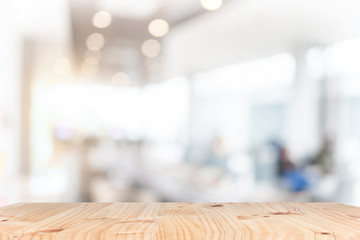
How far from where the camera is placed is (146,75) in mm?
3041

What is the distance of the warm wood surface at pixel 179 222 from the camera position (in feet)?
1.18

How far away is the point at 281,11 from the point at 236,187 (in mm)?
1442

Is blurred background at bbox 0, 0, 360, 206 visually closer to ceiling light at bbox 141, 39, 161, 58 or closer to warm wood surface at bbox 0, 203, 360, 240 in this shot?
ceiling light at bbox 141, 39, 161, 58

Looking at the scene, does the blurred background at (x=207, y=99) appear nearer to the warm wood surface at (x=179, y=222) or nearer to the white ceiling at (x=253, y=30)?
the white ceiling at (x=253, y=30)

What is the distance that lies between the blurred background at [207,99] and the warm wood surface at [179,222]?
2.46 metres

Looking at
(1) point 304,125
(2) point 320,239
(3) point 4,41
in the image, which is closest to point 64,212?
(2) point 320,239

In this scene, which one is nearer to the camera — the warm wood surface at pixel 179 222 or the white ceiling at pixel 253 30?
the warm wood surface at pixel 179 222

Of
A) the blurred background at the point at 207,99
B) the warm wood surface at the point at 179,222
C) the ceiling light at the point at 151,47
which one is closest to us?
the warm wood surface at the point at 179,222

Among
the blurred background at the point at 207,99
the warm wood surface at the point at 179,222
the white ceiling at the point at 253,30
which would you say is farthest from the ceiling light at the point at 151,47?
the warm wood surface at the point at 179,222

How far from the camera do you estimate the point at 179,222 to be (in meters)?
0.40

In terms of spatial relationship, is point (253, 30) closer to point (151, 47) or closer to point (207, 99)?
point (207, 99)

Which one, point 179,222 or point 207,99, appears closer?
point 179,222

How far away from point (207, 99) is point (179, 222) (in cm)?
268

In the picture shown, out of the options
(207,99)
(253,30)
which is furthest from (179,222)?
(253,30)
